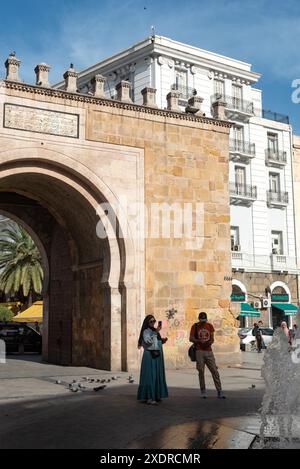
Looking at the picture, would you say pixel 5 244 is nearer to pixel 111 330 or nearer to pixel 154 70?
pixel 154 70

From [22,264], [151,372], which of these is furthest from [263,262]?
[151,372]

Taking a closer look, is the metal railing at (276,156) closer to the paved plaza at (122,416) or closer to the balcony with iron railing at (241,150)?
the balcony with iron railing at (241,150)

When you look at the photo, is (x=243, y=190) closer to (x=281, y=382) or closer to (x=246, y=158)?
(x=246, y=158)

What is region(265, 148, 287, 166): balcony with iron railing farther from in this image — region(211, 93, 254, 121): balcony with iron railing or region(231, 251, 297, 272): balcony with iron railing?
region(231, 251, 297, 272): balcony with iron railing

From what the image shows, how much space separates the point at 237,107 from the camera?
3206 centimetres

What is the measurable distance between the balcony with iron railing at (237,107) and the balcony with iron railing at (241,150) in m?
1.51

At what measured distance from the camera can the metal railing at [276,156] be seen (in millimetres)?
31866

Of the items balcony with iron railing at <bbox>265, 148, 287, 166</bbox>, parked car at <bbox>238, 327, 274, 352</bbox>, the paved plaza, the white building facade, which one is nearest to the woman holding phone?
the paved plaza

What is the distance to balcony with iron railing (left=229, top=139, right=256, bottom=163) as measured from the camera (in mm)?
30469

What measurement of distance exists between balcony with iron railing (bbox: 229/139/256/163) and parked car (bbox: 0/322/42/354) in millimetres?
14820

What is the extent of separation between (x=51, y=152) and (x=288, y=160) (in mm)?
22021

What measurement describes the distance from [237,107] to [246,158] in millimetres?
3326
